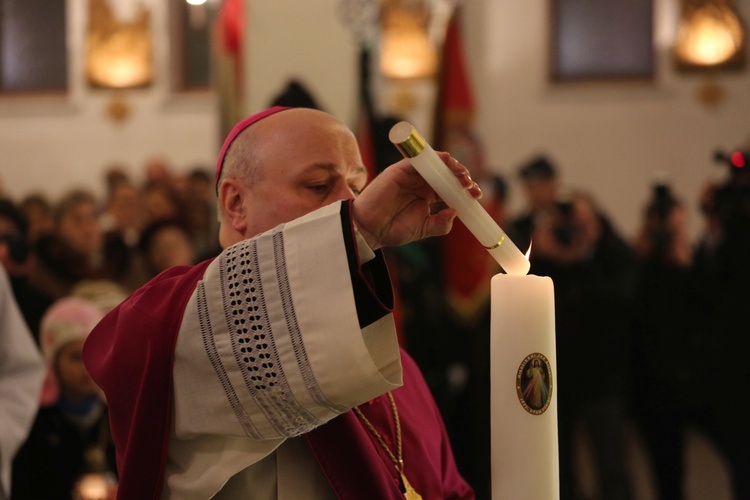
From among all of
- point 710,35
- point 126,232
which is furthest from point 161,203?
point 710,35

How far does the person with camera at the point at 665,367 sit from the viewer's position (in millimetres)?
5965

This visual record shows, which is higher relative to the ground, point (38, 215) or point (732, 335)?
point (38, 215)

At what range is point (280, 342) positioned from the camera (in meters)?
1.46

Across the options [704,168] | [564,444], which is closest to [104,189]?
[704,168]

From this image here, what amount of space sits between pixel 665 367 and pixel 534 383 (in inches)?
193

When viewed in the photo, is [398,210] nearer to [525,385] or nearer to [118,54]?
[525,385]

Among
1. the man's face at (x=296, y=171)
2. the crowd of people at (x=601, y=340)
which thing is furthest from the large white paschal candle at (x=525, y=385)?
the crowd of people at (x=601, y=340)

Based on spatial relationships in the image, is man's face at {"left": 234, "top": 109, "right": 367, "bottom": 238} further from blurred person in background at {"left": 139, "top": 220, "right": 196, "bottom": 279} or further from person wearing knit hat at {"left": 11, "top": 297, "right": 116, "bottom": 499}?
blurred person in background at {"left": 139, "top": 220, "right": 196, "bottom": 279}

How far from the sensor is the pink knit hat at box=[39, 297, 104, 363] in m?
4.49

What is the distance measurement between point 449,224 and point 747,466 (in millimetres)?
3688

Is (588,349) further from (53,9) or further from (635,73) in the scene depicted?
(53,9)

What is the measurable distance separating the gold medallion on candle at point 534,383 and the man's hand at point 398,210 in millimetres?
231

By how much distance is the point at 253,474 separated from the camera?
1674mm

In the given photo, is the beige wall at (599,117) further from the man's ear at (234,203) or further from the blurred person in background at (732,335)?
the man's ear at (234,203)
